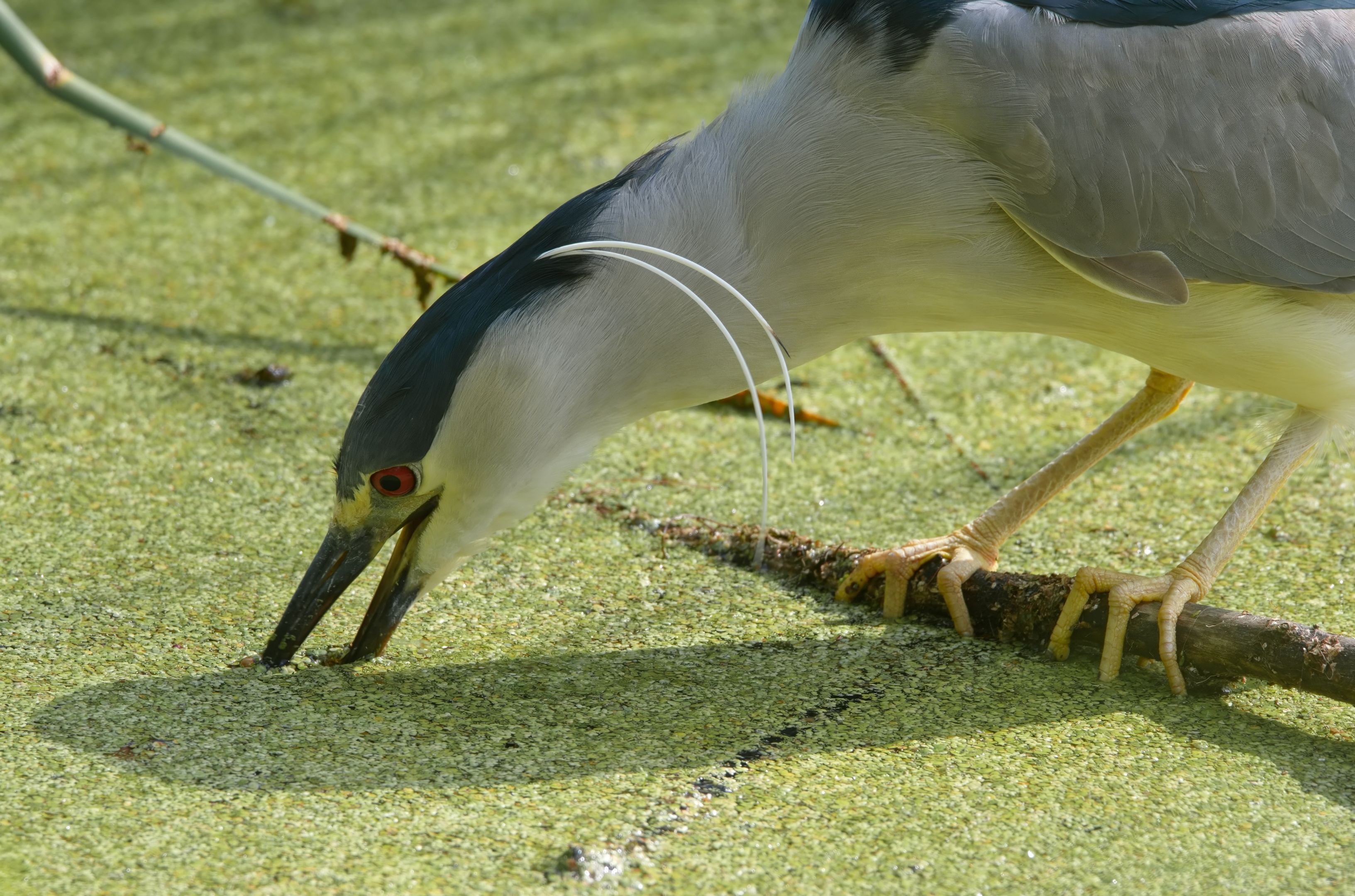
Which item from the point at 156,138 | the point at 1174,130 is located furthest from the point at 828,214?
the point at 156,138

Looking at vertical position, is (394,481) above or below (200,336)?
above

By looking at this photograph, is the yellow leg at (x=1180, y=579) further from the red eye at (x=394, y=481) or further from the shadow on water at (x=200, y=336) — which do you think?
the shadow on water at (x=200, y=336)

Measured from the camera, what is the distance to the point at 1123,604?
2242 millimetres

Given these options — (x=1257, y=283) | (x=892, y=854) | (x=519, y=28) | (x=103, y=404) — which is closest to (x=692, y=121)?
(x=519, y=28)

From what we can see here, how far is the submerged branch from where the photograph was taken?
9.72 feet

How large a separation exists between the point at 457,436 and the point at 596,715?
0.49 m

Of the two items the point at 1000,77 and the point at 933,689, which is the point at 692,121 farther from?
the point at 933,689

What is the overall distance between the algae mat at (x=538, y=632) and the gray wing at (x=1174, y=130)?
2.18 ft

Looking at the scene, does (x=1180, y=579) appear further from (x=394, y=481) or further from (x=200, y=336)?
(x=200, y=336)

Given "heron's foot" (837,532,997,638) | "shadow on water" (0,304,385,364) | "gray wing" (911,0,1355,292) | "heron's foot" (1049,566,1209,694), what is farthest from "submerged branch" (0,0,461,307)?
"heron's foot" (1049,566,1209,694)

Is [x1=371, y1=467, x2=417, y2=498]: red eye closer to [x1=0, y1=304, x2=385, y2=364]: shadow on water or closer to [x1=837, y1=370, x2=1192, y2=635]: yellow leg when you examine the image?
[x1=837, y1=370, x2=1192, y2=635]: yellow leg

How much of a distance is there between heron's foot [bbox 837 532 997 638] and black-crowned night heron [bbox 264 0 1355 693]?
19 centimetres

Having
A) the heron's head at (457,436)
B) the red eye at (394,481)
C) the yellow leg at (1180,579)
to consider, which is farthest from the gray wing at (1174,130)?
the red eye at (394,481)

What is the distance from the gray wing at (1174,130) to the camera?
2.18m
